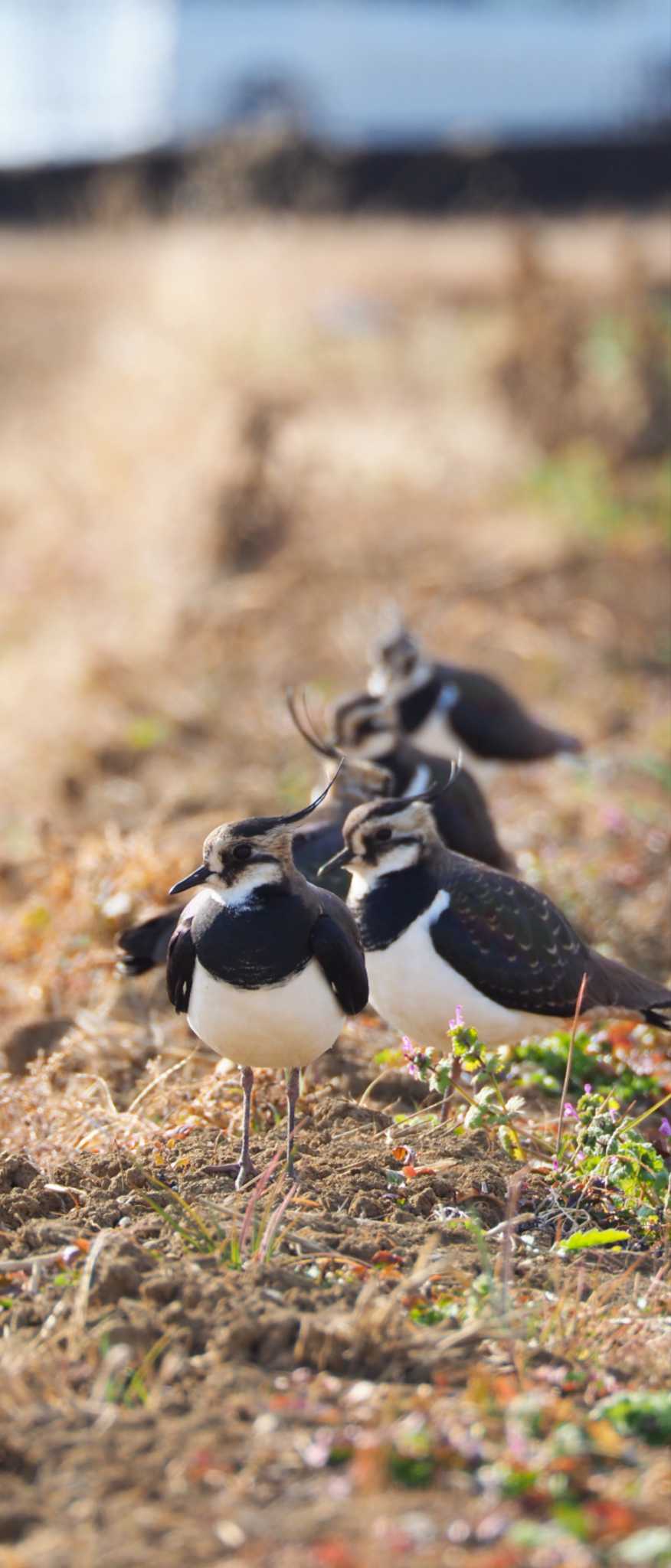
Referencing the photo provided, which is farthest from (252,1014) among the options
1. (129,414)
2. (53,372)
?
(53,372)

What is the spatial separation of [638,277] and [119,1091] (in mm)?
10333

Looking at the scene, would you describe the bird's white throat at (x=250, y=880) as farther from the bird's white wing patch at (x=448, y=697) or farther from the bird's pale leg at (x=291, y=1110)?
the bird's white wing patch at (x=448, y=697)

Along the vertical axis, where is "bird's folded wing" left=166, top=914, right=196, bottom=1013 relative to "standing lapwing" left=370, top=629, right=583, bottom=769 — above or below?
above

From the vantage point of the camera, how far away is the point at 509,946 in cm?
473

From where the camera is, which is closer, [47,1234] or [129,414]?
[47,1234]

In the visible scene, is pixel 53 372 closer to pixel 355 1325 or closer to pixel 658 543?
pixel 658 543

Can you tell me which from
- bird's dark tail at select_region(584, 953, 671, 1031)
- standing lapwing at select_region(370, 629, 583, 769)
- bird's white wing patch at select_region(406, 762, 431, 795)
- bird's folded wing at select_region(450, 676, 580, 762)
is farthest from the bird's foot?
bird's folded wing at select_region(450, 676, 580, 762)

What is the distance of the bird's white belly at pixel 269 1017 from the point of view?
3977mm

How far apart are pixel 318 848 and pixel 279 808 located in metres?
2.03

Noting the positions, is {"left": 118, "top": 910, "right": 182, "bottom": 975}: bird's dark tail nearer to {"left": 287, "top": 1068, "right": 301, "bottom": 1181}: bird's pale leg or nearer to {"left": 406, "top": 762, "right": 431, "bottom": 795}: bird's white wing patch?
{"left": 287, "top": 1068, "right": 301, "bottom": 1181}: bird's pale leg

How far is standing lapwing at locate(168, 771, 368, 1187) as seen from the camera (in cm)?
397

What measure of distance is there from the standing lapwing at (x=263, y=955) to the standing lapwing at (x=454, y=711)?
3409 millimetres

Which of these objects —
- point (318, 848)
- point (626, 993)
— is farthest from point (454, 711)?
point (626, 993)

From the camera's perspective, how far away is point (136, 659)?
10.4 meters
